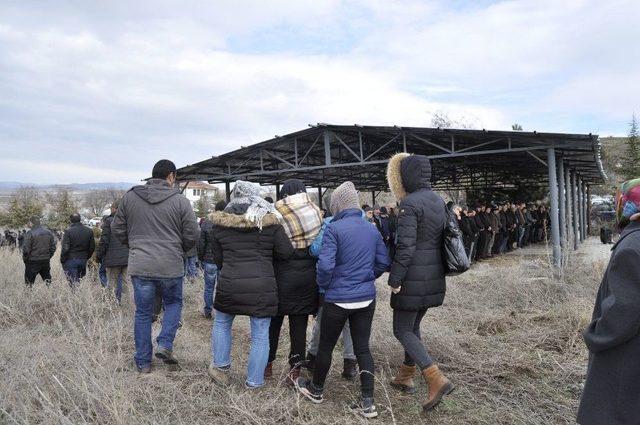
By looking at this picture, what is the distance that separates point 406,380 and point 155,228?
2409 millimetres

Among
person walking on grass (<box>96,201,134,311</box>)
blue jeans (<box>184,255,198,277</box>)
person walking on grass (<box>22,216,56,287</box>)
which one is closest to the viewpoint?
person walking on grass (<box>96,201,134,311</box>)

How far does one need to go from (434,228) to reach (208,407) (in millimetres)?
2034

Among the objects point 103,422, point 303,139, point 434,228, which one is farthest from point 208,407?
point 303,139

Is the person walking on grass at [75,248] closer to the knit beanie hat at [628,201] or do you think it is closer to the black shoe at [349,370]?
the black shoe at [349,370]

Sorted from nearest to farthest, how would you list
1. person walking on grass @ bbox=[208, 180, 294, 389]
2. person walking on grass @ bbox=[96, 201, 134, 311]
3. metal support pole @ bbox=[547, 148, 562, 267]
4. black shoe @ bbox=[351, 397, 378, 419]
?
black shoe @ bbox=[351, 397, 378, 419] → person walking on grass @ bbox=[208, 180, 294, 389] → person walking on grass @ bbox=[96, 201, 134, 311] → metal support pole @ bbox=[547, 148, 562, 267]

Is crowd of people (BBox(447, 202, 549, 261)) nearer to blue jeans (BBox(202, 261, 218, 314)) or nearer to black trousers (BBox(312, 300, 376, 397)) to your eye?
blue jeans (BBox(202, 261, 218, 314))

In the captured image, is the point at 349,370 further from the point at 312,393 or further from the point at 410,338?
the point at 410,338

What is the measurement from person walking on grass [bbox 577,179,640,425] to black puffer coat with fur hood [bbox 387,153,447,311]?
4.93 feet

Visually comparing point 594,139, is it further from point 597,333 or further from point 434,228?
point 597,333

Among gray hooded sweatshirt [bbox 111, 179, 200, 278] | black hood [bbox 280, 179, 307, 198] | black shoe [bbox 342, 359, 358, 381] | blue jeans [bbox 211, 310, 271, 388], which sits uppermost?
black hood [bbox 280, 179, 307, 198]

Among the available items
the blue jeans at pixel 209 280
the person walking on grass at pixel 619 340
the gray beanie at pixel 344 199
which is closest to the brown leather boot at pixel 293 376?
the gray beanie at pixel 344 199

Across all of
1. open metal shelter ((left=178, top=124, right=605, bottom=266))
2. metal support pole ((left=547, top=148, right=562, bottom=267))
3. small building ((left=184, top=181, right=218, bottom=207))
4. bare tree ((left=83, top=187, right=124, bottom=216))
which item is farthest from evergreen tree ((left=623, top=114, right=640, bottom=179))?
bare tree ((left=83, top=187, right=124, bottom=216))

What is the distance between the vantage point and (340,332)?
3.51m

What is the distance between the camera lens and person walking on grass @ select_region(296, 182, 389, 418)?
135 inches
